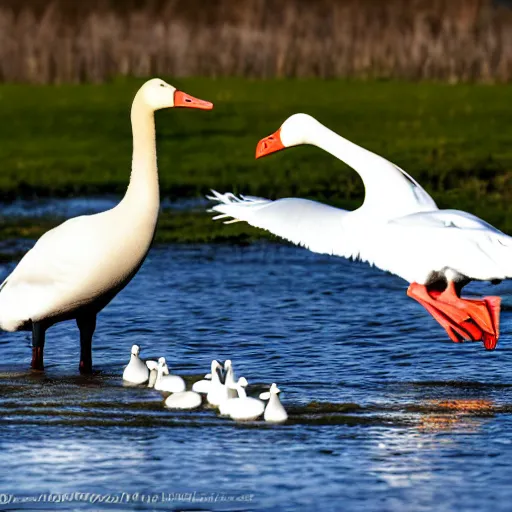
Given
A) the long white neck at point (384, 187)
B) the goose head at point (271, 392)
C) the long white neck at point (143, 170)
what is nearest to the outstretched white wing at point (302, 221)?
the long white neck at point (384, 187)

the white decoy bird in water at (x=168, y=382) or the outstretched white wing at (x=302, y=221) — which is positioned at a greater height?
the outstretched white wing at (x=302, y=221)

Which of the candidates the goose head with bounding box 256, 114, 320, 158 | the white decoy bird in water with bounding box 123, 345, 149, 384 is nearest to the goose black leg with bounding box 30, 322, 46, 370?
the white decoy bird in water with bounding box 123, 345, 149, 384

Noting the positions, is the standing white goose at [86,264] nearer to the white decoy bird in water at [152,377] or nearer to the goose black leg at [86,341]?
the goose black leg at [86,341]

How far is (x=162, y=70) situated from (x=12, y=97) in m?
4.60

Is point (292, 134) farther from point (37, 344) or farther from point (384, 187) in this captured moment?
point (37, 344)

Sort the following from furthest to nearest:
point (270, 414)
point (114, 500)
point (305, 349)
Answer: point (305, 349)
point (270, 414)
point (114, 500)

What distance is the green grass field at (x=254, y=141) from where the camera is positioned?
16.6m

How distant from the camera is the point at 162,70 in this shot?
1185 inches

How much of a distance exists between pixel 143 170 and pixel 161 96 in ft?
1.89

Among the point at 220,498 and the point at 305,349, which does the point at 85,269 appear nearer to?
the point at 305,349

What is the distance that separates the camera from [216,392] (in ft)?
26.3

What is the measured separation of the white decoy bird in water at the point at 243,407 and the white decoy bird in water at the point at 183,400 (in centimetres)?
24

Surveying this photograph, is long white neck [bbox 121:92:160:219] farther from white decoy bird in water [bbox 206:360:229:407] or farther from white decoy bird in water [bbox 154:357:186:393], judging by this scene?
white decoy bird in water [bbox 206:360:229:407]

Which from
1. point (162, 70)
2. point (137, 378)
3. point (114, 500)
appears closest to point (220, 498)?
point (114, 500)
